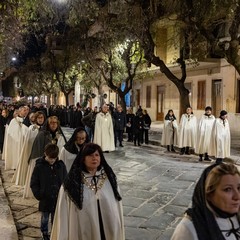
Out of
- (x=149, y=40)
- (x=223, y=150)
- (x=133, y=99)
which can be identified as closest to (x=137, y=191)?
(x=223, y=150)

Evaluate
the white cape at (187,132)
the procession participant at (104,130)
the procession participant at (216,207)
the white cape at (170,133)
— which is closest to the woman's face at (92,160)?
the procession participant at (216,207)

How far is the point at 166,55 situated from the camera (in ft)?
107

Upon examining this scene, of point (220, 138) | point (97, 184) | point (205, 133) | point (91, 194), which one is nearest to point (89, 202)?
point (91, 194)

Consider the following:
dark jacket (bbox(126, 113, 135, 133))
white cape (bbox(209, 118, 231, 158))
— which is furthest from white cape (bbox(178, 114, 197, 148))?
dark jacket (bbox(126, 113, 135, 133))

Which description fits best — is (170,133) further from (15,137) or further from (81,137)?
(81,137)

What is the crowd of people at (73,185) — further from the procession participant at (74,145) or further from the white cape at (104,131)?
the white cape at (104,131)

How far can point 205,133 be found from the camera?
14.0 meters

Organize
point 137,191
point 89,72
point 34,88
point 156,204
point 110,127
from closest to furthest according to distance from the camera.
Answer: point 156,204
point 137,191
point 110,127
point 89,72
point 34,88

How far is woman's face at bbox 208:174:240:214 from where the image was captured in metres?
2.37

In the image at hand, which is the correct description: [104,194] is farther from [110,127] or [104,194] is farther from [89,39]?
[89,39]

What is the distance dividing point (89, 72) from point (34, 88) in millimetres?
19665

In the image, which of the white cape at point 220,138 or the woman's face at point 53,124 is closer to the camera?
the woman's face at point 53,124

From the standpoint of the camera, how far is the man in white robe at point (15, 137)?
1147 cm

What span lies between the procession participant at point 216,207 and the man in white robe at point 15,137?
9244 millimetres
